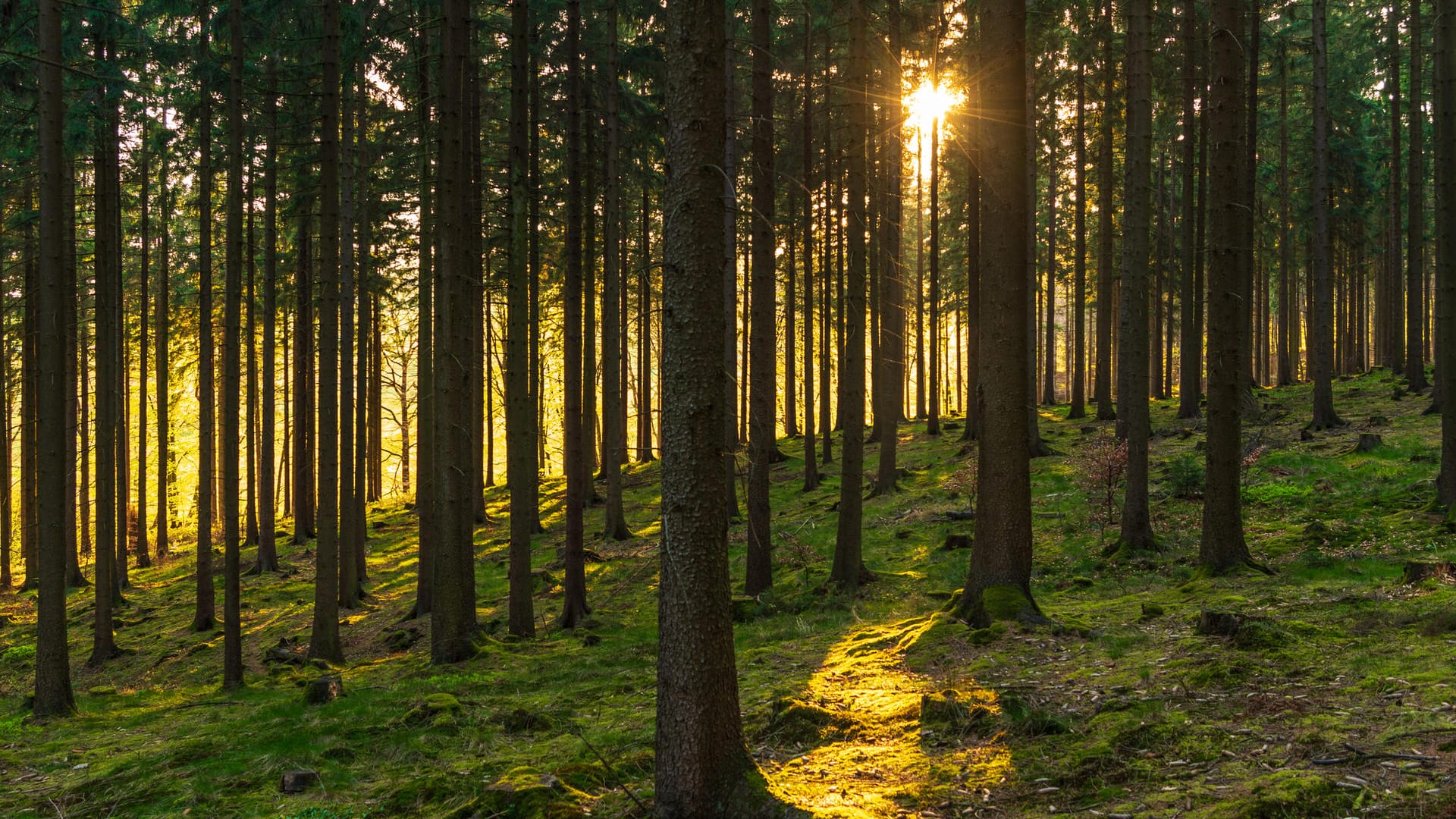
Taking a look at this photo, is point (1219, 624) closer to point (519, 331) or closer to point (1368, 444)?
point (519, 331)

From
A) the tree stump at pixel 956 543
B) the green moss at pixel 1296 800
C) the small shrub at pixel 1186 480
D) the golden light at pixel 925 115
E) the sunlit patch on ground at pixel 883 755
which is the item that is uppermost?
the golden light at pixel 925 115

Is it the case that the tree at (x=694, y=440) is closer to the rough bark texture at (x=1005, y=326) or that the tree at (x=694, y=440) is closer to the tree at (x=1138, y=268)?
the rough bark texture at (x=1005, y=326)

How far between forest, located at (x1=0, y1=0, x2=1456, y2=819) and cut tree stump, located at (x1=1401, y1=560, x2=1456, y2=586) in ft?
0.20

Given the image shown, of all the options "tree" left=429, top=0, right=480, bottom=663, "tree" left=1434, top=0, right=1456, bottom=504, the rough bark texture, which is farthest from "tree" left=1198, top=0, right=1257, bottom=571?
"tree" left=429, top=0, right=480, bottom=663

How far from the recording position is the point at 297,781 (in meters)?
8.16

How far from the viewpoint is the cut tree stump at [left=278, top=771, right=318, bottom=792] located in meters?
8.12

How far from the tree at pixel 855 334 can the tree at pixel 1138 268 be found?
169 inches

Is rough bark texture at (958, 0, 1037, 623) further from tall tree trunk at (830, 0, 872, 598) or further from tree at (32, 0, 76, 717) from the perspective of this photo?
tree at (32, 0, 76, 717)

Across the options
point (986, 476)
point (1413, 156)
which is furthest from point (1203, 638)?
point (1413, 156)

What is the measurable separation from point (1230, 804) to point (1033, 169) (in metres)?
22.4

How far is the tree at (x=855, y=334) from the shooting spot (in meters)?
13.0

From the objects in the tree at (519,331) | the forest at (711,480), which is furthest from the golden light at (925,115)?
the tree at (519,331)

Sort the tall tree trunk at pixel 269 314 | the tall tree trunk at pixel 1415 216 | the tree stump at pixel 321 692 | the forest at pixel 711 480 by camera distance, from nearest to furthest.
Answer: the forest at pixel 711 480 → the tree stump at pixel 321 692 → the tall tree trunk at pixel 269 314 → the tall tree trunk at pixel 1415 216

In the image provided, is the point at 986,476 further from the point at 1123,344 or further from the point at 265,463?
the point at 265,463
